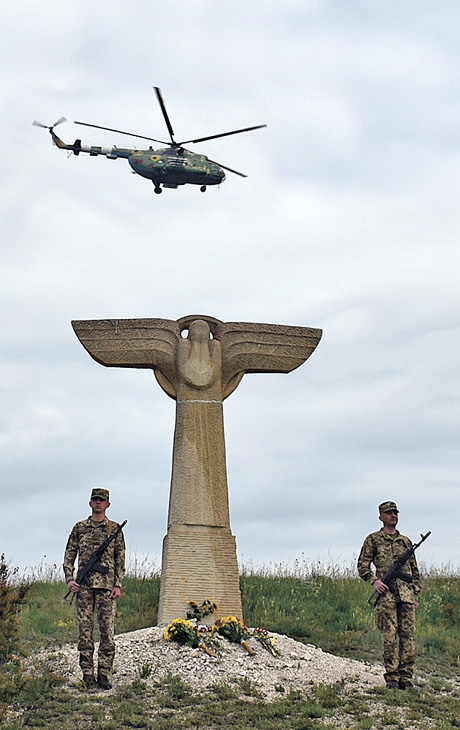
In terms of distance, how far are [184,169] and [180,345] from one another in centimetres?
983

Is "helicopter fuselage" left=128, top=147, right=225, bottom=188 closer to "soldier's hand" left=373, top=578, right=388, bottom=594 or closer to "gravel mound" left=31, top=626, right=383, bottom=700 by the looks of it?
"gravel mound" left=31, top=626, right=383, bottom=700

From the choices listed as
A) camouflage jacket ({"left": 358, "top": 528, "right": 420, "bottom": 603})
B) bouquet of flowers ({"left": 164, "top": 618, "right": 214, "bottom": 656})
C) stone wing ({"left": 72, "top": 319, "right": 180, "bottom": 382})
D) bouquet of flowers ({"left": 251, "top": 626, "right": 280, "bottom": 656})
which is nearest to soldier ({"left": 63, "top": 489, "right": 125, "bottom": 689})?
bouquet of flowers ({"left": 164, "top": 618, "right": 214, "bottom": 656})

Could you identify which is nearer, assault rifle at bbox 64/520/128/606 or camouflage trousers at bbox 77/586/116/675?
camouflage trousers at bbox 77/586/116/675

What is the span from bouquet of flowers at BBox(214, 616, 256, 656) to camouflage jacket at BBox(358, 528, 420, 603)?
1.82 metres

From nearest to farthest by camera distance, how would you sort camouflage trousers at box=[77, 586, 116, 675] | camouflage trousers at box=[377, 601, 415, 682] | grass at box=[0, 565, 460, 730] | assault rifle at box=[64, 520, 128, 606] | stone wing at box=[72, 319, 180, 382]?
1. grass at box=[0, 565, 460, 730]
2. camouflage trousers at box=[77, 586, 116, 675]
3. assault rifle at box=[64, 520, 128, 606]
4. camouflage trousers at box=[377, 601, 415, 682]
5. stone wing at box=[72, 319, 180, 382]

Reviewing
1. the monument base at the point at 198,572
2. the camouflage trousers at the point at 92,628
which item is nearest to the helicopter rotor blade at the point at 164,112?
the monument base at the point at 198,572

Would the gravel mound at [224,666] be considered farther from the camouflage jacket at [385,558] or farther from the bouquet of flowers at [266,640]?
the camouflage jacket at [385,558]

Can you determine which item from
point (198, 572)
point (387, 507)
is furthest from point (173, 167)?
point (387, 507)

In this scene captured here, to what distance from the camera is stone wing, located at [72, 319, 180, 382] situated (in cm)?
1229

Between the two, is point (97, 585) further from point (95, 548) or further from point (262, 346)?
point (262, 346)

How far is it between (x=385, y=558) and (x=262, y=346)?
4.22m

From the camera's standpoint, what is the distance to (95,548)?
909 centimetres

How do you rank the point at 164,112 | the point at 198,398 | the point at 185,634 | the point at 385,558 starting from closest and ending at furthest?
the point at 385,558
the point at 185,634
the point at 198,398
the point at 164,112

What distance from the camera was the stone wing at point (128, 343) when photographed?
1229cm
